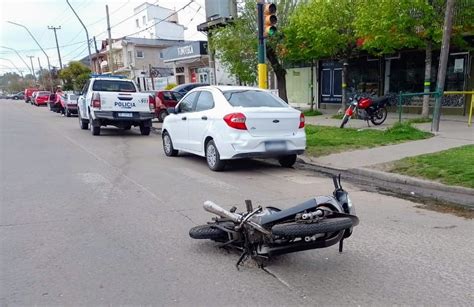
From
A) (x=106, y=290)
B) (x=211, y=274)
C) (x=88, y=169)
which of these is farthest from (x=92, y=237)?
(x=88, y=169)

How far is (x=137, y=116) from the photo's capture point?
Answer: 14789 mm

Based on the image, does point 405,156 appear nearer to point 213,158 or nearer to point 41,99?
point 213,158

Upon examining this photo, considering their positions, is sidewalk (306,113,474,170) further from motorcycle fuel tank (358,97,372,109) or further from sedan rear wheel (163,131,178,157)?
sedan rear wheel (163,131,178,157)

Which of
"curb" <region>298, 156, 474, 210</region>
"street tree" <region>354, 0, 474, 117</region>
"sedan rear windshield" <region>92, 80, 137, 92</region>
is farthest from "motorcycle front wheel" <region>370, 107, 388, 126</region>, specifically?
"sedan rear windshield" <region>92, 80, 137, 92</region>

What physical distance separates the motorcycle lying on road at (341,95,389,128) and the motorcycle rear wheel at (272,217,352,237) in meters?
10.2

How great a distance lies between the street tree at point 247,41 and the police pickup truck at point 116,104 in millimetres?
4289

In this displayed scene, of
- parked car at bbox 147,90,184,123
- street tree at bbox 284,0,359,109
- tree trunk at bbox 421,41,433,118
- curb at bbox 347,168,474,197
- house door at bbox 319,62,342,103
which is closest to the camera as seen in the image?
curb at bbox 347,168,474,197

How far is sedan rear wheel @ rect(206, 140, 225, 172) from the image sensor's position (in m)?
8.30

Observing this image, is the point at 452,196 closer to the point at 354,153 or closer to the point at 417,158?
the point at 417,158

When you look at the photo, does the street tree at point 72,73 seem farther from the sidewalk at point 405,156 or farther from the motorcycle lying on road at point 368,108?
the sidewalk at point 405,156

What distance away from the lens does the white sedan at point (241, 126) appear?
7.89m

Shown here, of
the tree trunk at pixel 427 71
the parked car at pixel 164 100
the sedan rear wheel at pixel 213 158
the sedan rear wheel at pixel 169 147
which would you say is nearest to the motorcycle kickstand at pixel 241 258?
→ the sedan rear wheel at pixel 213 158

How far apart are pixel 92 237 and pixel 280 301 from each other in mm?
2488

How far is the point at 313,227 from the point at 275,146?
4747 mm
